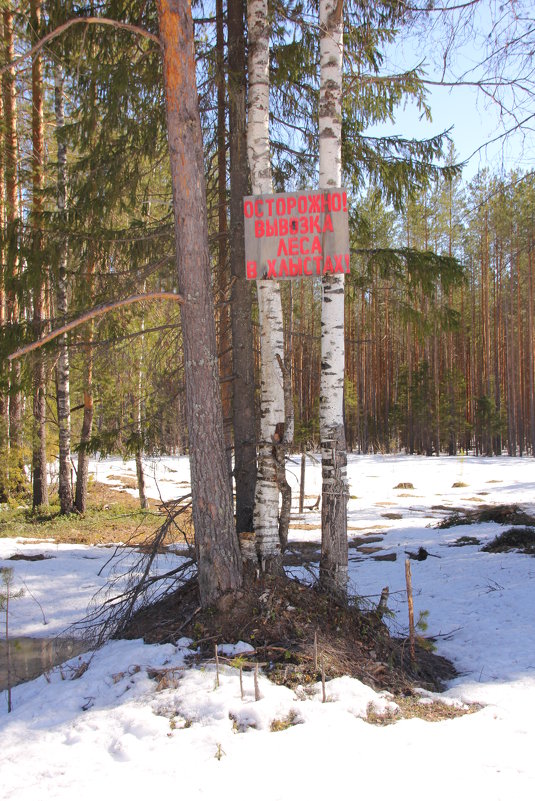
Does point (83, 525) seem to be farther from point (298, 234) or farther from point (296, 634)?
point (298, 234)

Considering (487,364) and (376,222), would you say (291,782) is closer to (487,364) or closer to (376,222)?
(376,222)

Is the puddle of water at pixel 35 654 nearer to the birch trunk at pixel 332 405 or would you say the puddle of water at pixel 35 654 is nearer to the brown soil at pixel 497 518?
the birch trunk at pixel 332 405

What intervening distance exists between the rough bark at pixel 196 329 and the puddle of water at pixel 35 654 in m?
1.97

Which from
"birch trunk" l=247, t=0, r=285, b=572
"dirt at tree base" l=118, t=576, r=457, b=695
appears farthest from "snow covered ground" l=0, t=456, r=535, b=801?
Result: "birch trunk" l=247, t=0, r=285, b=572

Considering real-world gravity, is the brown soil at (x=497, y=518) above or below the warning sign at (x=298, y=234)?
below

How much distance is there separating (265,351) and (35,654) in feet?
13.6

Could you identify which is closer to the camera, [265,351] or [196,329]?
[196,329]

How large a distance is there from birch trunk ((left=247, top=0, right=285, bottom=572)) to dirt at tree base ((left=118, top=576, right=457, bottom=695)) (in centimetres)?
42

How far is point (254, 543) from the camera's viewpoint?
5527mm

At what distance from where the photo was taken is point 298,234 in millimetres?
5164

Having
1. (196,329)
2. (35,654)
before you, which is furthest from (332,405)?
(35,654)

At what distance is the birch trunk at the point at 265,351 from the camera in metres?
5.52

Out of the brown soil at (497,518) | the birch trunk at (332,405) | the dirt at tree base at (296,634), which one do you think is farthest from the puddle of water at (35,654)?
the brown soil at (497,518)

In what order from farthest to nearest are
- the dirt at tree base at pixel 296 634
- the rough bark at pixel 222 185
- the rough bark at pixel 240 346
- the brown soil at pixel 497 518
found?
the brown soil at pixel 497 518 → the rough bark at pixel 222 185 → the rough bark at pixel 240 346 → the dirt at tree base at pixel 296 634
